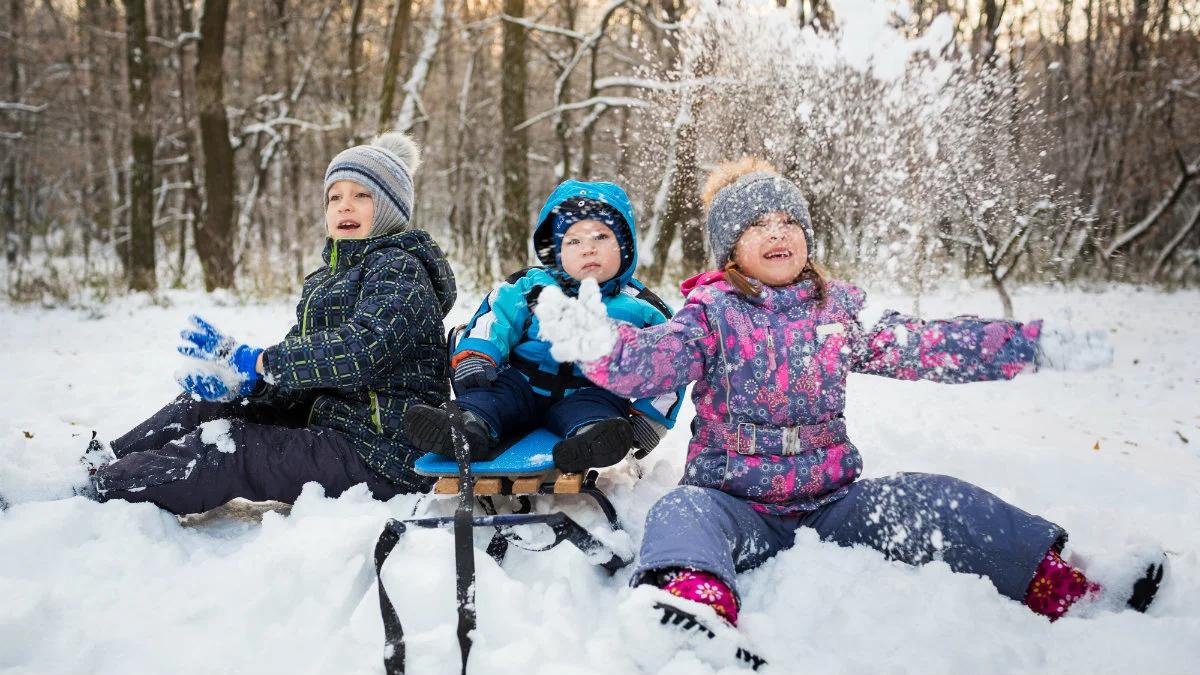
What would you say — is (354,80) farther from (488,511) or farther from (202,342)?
(488,511)

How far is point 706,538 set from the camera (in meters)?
1.69

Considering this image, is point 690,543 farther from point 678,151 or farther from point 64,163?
point 64,163

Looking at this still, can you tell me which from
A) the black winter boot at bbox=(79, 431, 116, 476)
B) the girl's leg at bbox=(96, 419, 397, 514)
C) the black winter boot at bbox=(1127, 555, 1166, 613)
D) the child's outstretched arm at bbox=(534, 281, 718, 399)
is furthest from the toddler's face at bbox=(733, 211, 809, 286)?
the black winter boot at bbox=(79, 431, 116, 476)

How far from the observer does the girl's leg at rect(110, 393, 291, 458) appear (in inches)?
91.4

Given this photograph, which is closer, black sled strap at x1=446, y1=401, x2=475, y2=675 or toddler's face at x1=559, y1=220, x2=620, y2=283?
black sled strap at x1=446, y1=401, x2=475, y2=675

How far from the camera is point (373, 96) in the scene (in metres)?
17.7

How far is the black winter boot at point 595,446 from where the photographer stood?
203 cm

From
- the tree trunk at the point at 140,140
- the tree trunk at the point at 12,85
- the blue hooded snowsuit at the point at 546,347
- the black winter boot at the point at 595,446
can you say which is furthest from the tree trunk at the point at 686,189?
the tree trunk at the point at 12,85

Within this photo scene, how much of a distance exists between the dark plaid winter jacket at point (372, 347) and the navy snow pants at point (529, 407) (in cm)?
22

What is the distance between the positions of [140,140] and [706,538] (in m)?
11.1

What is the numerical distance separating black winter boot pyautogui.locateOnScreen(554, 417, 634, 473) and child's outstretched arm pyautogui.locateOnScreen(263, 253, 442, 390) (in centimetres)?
66

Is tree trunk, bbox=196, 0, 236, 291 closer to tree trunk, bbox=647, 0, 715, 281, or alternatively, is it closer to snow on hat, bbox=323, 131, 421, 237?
tree trunk, bbox=647, 0, 715, 281

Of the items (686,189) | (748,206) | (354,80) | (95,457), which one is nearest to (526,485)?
(748,206)

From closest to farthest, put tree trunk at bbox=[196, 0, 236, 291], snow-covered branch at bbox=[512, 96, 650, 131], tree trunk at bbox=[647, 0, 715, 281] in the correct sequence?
tree trunk at bbox=[647, 0, 715, 281] → snow-covered branch at bbox=[512, 96, 650, 131] → tree trunk at bbox=[196, 0, 236, 291]
